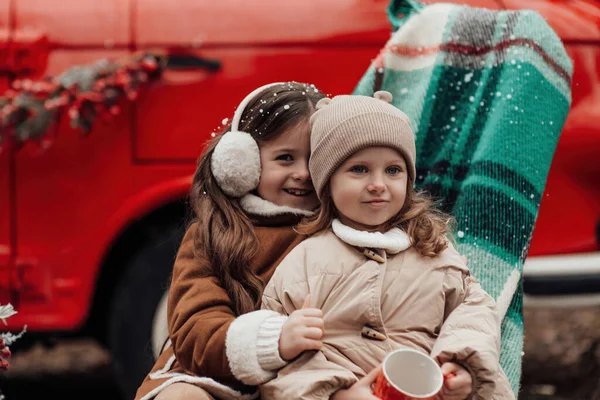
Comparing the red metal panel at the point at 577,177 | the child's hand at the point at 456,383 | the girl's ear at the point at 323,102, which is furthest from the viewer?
the red metal panel at the point at 577,177

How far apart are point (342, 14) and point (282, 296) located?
1.86m

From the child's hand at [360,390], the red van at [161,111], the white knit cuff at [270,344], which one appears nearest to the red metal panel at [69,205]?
the red van at [161,111]

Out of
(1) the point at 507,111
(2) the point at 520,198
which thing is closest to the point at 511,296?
(2) the point at 520,198

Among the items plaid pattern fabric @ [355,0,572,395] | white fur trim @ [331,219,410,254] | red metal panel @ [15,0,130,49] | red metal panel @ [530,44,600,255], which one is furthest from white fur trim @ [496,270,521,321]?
red metal panel @ [15,0,130,49]

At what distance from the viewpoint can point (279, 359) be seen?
6.73 feet

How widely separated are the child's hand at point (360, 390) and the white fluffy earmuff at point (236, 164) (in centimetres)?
61

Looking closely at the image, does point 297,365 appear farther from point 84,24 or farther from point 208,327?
point 84,24

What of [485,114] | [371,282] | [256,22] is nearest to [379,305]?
[371,282]

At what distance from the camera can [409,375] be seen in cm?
190

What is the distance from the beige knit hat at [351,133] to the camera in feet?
7.04

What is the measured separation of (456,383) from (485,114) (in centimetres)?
96

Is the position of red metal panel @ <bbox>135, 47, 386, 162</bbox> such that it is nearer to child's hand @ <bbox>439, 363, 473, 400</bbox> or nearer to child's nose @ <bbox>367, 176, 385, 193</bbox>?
child's nose @ <bbox>367, 176, 385, 193</bbox>

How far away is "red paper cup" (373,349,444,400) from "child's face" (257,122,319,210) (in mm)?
607

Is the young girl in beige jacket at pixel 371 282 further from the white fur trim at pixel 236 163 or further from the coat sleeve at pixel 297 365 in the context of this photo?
the white fur trim at pixel 236 163
